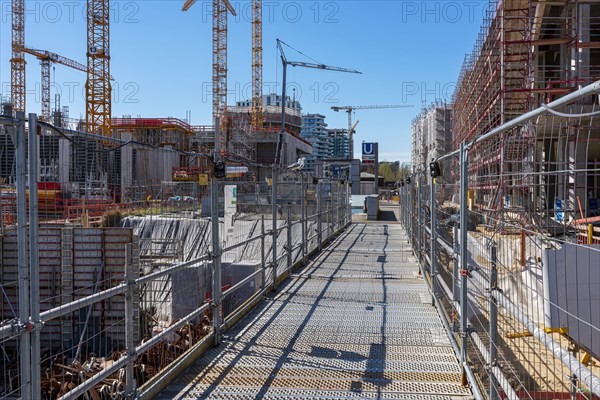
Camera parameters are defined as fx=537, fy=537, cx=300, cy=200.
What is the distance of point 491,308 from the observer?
3.35 m

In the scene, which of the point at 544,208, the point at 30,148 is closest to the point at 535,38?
the point at 544,208

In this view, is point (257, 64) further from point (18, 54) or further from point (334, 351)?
point (334, 351)

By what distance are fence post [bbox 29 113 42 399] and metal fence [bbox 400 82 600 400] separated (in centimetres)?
233

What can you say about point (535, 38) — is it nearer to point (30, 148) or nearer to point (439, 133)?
point (30, 148)

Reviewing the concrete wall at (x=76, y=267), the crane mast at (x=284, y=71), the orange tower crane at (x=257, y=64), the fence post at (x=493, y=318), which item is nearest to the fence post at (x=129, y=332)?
the concrete wall at (x=76, y=267)

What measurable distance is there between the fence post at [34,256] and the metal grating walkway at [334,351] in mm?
1572

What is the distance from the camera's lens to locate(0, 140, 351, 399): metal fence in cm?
292

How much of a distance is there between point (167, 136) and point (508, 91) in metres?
14.0

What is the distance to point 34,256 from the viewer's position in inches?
103

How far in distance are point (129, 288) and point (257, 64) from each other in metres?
76.3

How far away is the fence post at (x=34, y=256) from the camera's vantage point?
8.54 feet

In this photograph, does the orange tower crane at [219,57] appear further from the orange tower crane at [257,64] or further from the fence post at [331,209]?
the fence post at [331,209]

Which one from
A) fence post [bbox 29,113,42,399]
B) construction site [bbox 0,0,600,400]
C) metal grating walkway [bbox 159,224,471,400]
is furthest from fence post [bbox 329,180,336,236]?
fence post [bbox 29,113,42,399]

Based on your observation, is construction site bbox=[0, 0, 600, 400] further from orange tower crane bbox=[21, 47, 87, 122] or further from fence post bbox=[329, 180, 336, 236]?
orange tower crane bbox=[21, 47, 87, 122]
